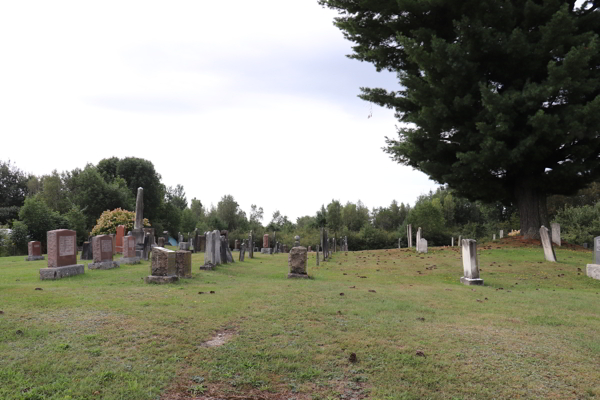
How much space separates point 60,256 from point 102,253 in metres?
2.91

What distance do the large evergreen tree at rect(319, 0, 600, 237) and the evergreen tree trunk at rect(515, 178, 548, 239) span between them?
0.05 m

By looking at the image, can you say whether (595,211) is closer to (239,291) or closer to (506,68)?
(506,68)

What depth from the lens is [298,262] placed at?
39.4ft

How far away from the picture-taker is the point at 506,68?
18.4 meters

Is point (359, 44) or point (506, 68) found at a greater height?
point (359, 44)

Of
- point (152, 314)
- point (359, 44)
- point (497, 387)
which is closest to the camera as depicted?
point (497, 387)

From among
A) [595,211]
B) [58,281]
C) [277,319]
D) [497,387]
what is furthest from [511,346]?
[595,211]

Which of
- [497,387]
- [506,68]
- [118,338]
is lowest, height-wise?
[497,387]

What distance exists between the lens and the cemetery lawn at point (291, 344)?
3.86 meters

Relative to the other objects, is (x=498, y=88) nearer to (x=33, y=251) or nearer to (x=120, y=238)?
(x=120, y=238)

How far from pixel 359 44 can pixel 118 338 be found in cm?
2145

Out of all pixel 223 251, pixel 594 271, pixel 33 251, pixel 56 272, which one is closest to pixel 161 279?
pixel 56 272

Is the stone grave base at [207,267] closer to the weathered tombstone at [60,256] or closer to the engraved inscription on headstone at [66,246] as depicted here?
the weathered tombstone at [60,256]

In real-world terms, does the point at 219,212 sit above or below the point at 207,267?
above
